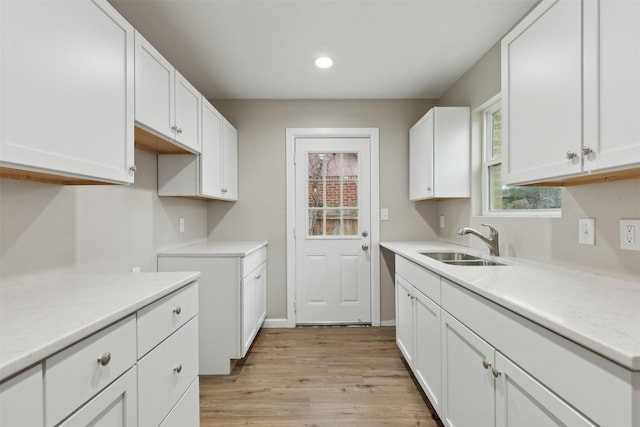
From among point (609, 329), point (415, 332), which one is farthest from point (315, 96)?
point (609, 329)

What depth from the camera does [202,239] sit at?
303cm

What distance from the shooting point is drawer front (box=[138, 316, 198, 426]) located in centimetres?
103

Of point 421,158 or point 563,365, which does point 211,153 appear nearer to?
point 421,158

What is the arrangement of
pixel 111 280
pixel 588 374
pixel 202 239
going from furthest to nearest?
1. pixel 202 239
2. pixel 111 280
3. pixel 588 374

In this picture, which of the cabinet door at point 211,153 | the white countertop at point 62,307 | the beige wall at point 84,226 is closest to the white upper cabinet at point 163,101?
the cabinet door at point 211,153

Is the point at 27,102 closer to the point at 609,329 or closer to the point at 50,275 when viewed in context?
the point at 50,275

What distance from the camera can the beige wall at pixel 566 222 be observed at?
1.26 m

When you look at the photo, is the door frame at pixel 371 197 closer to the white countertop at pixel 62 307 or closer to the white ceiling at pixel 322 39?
the white ceiling at pixel 322 39

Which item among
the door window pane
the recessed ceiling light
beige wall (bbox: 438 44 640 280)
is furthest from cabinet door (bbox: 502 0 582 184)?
the door window pane

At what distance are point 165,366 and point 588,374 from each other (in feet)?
4.29

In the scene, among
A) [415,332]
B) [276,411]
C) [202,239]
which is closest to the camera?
[276,411]

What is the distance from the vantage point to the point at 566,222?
1546 mm

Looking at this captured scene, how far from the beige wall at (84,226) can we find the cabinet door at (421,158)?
2.14 meters

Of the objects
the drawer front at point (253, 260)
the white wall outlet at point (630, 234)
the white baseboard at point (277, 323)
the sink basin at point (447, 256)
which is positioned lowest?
the white baseboard at point (277, 323)
